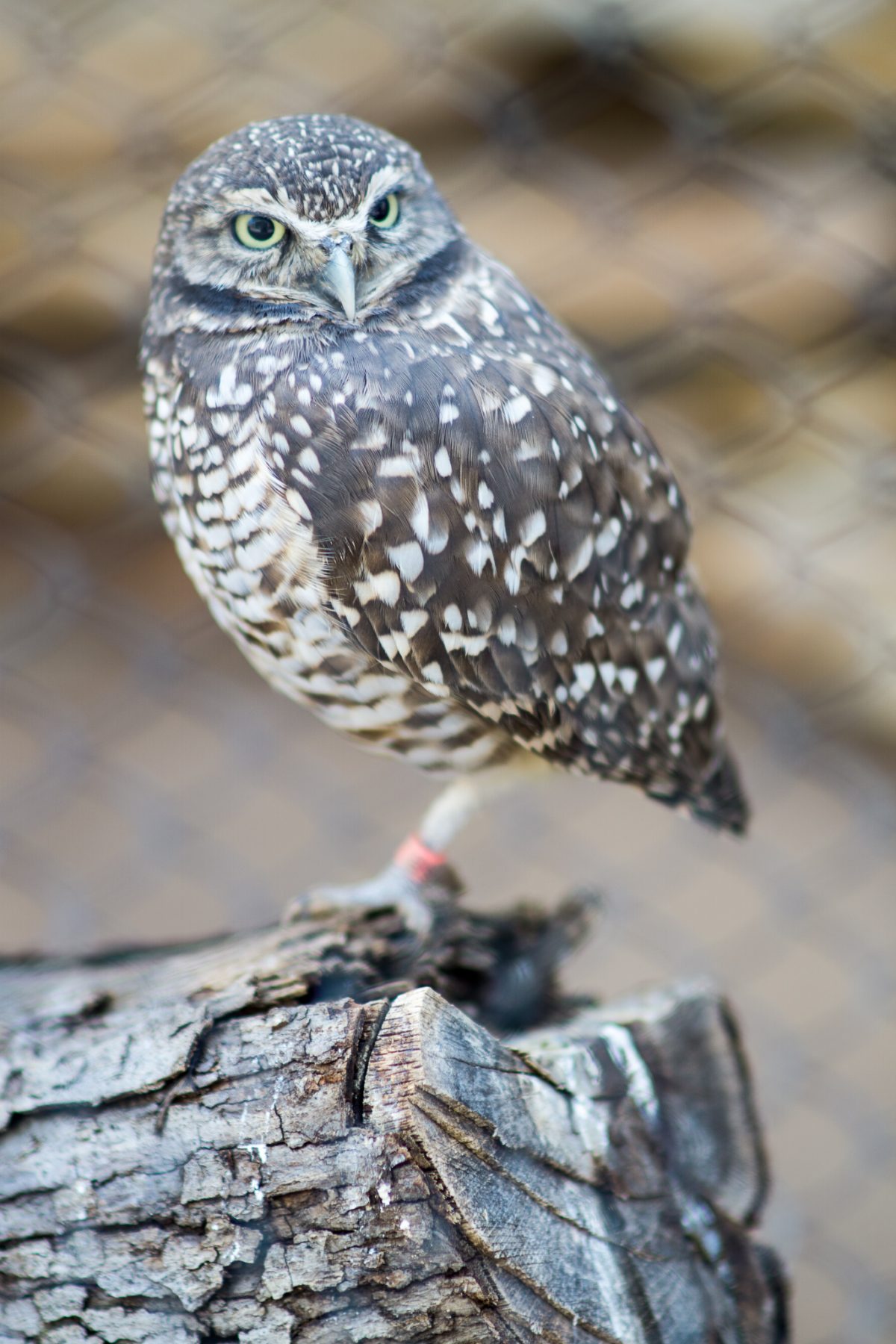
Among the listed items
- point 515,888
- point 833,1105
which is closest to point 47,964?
point 515,888

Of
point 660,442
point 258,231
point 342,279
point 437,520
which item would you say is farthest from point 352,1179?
point 660,442

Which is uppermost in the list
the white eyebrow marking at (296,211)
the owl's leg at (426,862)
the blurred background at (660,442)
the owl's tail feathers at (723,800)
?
the blurred background at (660,442)

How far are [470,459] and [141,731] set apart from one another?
2.50 metres

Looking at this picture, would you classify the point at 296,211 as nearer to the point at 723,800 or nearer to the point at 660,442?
the point at 723,800

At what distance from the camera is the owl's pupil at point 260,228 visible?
1490mm

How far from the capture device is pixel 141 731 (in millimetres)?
3699

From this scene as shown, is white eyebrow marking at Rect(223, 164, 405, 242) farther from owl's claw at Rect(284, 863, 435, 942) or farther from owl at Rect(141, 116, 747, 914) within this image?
owl's claw at Rect(284, 863, 435, 942)

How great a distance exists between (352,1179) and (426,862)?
862mm

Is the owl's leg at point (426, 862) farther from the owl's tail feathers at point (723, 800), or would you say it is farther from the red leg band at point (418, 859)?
the owl's tail feathers at point (723, 800)

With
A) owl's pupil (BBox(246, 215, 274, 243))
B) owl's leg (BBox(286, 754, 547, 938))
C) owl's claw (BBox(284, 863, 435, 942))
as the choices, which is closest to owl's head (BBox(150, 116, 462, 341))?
owl's pupil (BBox(246, 215, 274, 243))

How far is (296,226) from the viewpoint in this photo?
1455mm

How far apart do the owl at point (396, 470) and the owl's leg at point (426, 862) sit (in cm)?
10

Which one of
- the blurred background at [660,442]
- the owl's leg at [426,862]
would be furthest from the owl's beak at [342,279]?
the blurred background at [660,442]

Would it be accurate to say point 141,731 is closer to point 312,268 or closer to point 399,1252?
point 312,268
